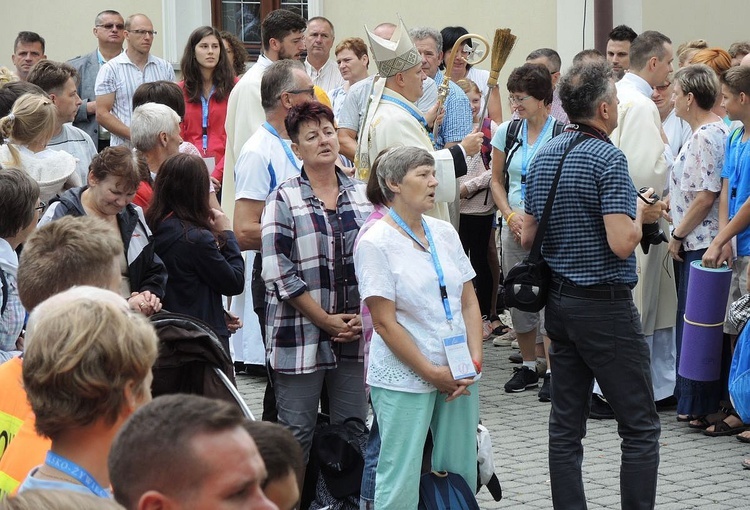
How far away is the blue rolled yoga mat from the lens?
7.25 meters

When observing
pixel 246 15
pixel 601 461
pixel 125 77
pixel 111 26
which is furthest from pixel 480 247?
pixel 246 15

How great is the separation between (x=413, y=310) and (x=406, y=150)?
0.73 meters

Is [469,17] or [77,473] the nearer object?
[77,473]

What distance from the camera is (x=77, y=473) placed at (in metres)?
2.69

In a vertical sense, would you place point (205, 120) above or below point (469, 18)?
below

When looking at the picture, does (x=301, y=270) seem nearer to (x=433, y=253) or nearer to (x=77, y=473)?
(x=433, y=253)

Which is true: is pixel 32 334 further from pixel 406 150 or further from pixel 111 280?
pixel 406 150

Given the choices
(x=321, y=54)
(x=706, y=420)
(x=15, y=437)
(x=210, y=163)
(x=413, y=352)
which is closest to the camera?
(x=15, y=437)

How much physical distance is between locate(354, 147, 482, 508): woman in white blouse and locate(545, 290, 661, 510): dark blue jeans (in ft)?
1.41

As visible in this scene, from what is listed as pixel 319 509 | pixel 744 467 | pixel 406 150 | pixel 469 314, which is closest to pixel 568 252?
pixel 469 314

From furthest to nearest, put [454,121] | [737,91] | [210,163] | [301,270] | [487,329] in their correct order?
1. [487,329]
2. [210,163]
3. [454,121]
4. [737,91]
5. [301,270]

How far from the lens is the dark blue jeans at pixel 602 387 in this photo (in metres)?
5.18

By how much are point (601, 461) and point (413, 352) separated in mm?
2187

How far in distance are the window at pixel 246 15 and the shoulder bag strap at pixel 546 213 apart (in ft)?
31.3
